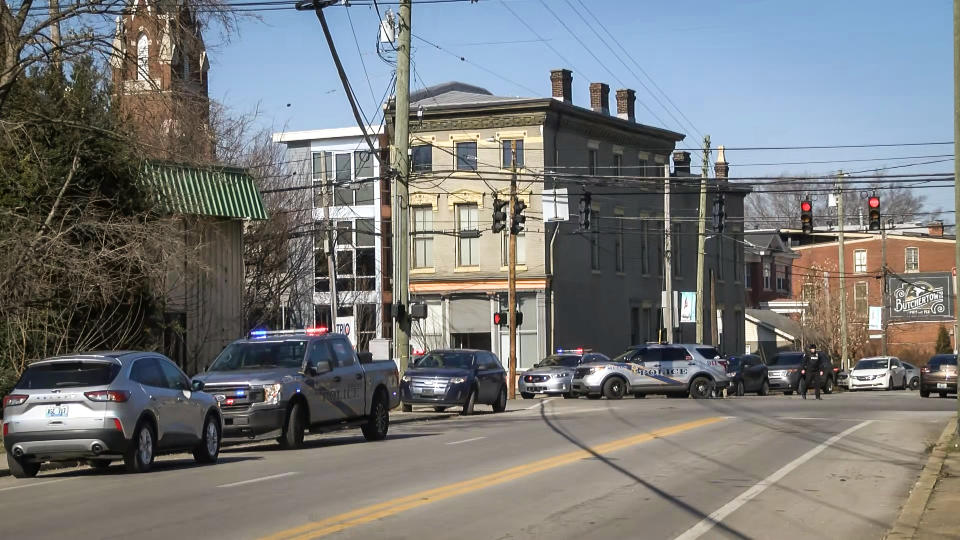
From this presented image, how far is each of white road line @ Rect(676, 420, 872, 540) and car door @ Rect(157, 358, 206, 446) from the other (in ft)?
26.2

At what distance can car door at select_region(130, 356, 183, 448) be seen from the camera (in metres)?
17.1

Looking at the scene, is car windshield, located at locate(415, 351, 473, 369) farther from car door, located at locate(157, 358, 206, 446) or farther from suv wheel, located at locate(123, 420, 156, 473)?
suv wheel, located at locate(123, 420, 156, 473)

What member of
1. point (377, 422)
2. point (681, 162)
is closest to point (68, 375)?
point (377, 422)

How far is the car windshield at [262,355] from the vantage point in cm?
2106

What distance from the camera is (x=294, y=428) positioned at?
67.2 feet

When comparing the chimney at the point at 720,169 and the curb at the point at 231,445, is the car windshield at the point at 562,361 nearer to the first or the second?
the curb at the point at 231,445

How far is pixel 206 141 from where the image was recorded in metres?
39.5

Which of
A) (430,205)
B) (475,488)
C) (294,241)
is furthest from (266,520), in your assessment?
(430,205)

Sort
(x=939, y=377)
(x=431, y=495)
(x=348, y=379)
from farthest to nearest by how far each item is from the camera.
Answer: (x=939, y=377), (x=348, y=379), (x=431, y=495)

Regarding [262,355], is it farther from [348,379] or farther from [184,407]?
[184,407]

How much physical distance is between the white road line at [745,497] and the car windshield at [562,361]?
23.3 meters

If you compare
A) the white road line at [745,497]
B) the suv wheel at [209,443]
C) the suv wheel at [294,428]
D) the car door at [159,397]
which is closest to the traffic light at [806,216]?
the white road line at [745,497]

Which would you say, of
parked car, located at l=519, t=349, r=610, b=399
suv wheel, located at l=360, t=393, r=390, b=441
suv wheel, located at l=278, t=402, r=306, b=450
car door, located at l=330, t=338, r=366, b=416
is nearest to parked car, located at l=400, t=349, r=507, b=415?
suv wheel, located at l=360, t=393, r=390, b=441

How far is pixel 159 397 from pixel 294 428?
139 inches
